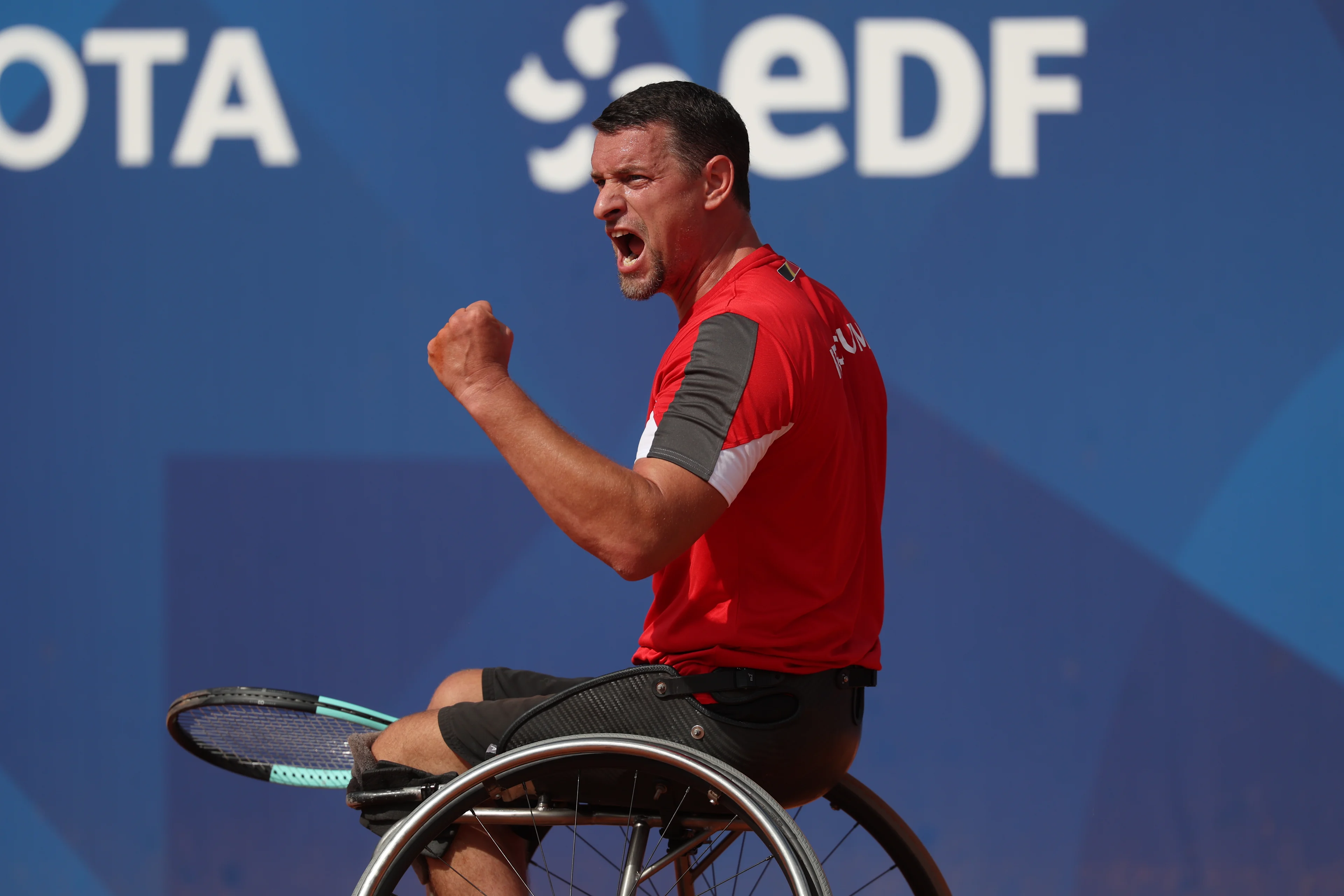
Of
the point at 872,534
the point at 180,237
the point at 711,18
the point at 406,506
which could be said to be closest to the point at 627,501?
the point at 872,534

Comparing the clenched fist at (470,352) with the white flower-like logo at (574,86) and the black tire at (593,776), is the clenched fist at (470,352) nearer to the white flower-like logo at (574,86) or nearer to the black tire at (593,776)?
the black tire at (593,776)

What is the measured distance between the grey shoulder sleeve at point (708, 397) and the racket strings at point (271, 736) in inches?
28.9

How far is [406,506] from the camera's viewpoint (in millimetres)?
2789

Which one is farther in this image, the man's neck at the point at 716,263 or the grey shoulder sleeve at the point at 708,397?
the man's neck at the point at 716,263

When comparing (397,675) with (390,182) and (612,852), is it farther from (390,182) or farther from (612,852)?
(390,182)

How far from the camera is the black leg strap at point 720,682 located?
1.47m

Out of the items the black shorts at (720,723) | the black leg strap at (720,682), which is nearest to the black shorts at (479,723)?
the black shorts at (720,723)

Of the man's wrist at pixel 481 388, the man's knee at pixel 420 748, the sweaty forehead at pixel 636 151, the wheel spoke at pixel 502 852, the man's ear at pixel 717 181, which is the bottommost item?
the wheel spoke at pixel 502 852

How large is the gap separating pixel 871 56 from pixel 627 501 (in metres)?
1.79

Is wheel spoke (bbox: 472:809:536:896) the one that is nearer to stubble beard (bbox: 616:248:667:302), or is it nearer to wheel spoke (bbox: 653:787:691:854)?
wheel spoke (bbox: 653:787:691:854)

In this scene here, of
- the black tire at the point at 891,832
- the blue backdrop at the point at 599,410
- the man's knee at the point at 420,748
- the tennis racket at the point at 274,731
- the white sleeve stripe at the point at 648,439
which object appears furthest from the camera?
the blue backdrop at the point at 599,410

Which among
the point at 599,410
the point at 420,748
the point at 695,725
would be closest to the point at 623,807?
→ the point at 695,725

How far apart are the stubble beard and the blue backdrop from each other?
100cm

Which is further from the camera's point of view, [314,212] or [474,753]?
[314,212]
